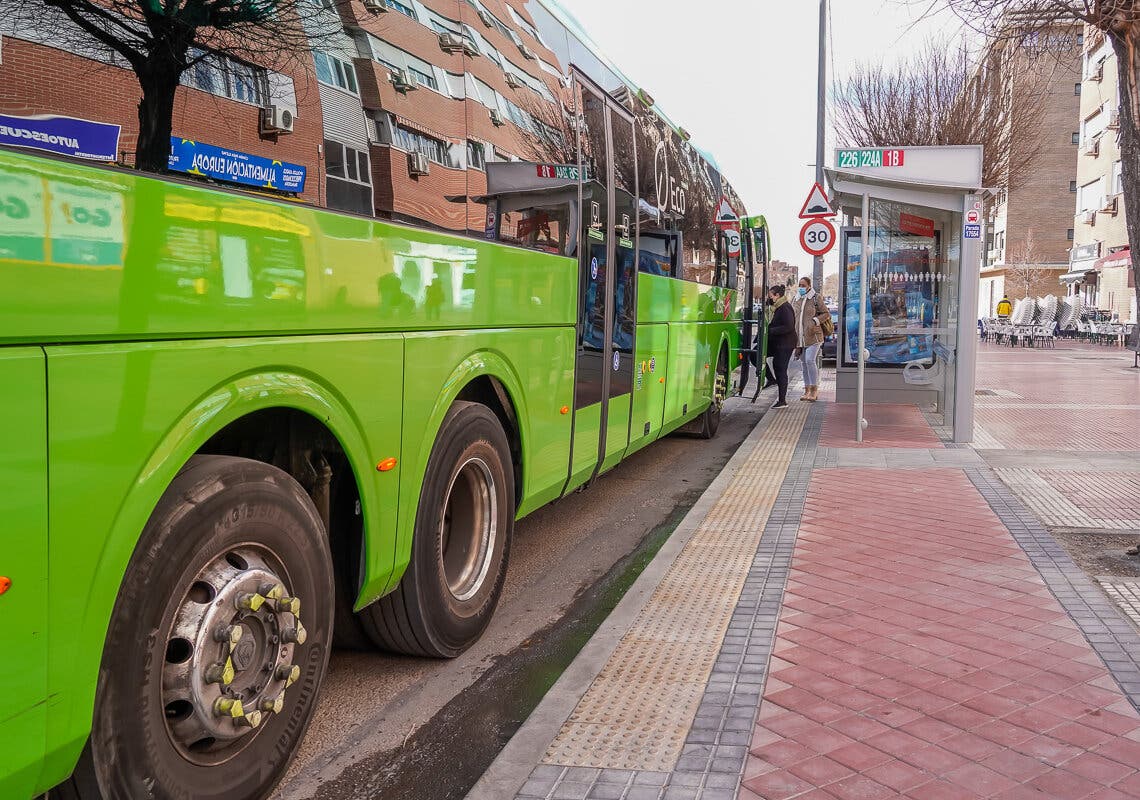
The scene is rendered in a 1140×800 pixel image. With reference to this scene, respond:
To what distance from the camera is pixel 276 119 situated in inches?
115

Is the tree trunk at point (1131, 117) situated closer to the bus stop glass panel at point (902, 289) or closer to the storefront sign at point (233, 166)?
the storefront sign at point (233, 166)

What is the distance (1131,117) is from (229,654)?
5.79 meters

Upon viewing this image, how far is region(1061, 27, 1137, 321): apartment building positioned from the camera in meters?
46.1

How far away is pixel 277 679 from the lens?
9.84 feet

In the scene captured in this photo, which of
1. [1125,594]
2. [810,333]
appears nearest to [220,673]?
[1125,594]

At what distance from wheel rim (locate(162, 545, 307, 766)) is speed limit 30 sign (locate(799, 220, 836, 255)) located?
46.1 ft

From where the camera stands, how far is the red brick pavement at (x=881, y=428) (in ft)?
35.5

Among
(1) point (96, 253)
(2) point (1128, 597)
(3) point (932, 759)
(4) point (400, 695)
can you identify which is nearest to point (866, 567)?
(2) point (1128, 597)

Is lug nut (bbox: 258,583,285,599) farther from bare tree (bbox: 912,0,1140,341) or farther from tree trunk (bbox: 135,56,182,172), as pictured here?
bare tree (bbox: 912,0,1140,341)

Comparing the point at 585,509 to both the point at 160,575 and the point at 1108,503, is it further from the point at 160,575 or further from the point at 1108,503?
the point at 160,575

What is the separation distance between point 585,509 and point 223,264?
551cm

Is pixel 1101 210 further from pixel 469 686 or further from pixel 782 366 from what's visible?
pixel 469 686

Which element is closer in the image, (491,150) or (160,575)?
(160,575)

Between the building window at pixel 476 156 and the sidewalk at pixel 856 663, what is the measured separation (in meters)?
2.13
